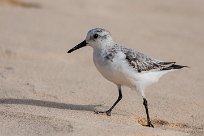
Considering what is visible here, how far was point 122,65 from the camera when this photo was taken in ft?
25.0

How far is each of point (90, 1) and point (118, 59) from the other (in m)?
8.27

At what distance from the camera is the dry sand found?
7.22 meters

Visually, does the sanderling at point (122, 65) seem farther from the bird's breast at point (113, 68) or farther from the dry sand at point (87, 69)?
the dry sand at point (87, 69)

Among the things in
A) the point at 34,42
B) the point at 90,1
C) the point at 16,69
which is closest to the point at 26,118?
the point at 16,69

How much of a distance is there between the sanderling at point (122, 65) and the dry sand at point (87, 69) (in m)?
0.49

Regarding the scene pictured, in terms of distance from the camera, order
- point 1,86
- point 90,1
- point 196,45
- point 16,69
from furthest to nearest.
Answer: point 90,1 → point 196,45 → point 16,69 → point 1,86

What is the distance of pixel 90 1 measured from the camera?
1574 cm

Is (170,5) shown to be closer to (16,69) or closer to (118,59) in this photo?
(16,69)

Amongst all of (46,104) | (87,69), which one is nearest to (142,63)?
(46,104)

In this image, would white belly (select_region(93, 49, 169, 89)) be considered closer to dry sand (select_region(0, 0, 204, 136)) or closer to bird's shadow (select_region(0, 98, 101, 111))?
dry sand (select_region(0, 0, 204, 136))

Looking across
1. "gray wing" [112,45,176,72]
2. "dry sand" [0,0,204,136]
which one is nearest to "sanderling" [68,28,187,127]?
"gray wing" [112,45,176,72]

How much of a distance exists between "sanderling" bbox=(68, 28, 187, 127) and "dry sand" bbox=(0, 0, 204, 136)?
19.3 inches

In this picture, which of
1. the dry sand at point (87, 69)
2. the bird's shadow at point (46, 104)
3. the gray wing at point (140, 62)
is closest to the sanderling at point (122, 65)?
the gray wing at point (140, 62)

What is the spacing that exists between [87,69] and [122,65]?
2.73 meters
